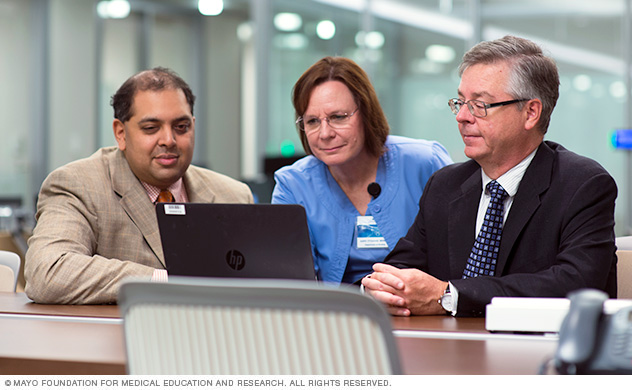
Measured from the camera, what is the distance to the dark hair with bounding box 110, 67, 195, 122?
245 cm

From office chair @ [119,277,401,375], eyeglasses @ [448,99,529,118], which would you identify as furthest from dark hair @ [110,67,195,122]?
office chair @ [119,277,401,375]

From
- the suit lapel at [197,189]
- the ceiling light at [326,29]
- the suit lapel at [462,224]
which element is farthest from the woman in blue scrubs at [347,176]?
the ceiling light at [326,29]

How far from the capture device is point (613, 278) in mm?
1901

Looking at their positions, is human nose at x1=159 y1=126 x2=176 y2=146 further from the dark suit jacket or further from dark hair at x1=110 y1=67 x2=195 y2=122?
the dark suit jacket

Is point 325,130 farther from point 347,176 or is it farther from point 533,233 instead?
point 533,233

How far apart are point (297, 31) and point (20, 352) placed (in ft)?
24.2

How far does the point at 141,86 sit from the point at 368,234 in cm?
96

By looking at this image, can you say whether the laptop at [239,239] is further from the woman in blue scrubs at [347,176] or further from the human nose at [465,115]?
the woman in blue scrubs at [347,176]

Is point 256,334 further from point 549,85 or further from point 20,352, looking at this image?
point 549,85

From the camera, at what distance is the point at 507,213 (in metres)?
1.98

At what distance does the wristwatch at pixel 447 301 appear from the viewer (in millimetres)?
1774

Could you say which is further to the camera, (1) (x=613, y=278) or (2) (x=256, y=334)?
(1) (x=613, y=278)

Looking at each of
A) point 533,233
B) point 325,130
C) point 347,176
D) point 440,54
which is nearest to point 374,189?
point 347,176
